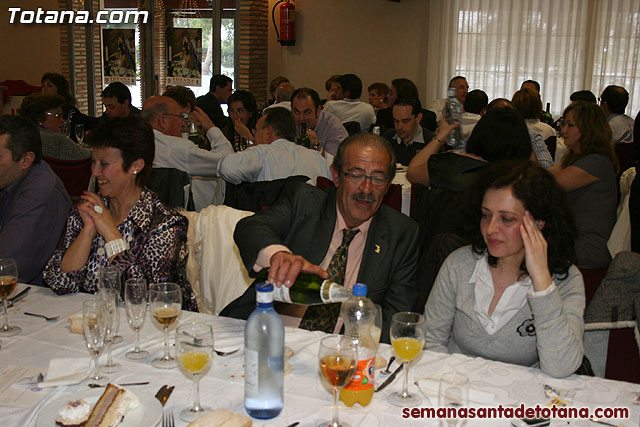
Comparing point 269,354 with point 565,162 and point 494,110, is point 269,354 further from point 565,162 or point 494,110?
point 565,162

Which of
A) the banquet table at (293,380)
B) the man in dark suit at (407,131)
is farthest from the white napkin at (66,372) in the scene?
the man in dark suit at (407,131)

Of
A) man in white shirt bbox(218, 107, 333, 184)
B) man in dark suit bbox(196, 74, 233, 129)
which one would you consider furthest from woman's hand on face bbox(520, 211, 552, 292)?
man in dark suit bbox(196, 74, 233, 129)

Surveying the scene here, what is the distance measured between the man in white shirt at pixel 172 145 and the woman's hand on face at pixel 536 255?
11.4 ft

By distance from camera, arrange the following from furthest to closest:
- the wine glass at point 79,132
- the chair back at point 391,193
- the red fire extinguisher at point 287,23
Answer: the red fire extinguisher at point 287,23 → the wine glass at point 79,132 → the chair back at point 391,193

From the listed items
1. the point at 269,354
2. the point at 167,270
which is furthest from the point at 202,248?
the point at 269,354

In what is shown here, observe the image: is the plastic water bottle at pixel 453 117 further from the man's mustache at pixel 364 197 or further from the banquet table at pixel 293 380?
the banquet table at pixel 293 380

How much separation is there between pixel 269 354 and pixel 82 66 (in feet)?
35.5

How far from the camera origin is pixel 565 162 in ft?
Result: 13.7

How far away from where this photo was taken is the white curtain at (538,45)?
9406mm

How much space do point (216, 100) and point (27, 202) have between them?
540 centimetres

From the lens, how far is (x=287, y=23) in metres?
10.6

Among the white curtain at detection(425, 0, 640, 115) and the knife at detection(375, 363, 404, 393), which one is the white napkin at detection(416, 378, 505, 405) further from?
the white curtain at detection(425, 0, 640, 115)

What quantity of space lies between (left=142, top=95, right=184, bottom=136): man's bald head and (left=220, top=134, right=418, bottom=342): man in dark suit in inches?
106

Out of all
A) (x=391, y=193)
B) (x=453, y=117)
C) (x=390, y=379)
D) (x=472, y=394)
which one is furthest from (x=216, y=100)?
(x=472, y=394)
